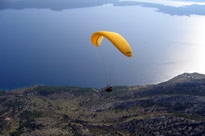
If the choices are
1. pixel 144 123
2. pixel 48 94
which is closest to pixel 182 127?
pixel 144 123

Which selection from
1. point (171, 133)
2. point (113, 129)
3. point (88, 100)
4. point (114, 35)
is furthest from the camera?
point (88, 100)

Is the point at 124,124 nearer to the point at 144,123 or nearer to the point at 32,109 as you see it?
the point at 144,123

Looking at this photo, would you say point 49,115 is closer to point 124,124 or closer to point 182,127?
point 124,124

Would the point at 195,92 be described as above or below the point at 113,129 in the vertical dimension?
above

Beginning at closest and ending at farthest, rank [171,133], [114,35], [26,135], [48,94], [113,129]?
1. [114,35]
2. [171,133]
3. [26,135]
4. [113,129]
5. [48,94]

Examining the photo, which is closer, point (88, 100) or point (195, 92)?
point (195, 92)

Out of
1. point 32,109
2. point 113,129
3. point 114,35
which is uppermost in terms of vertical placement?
point 114,35
